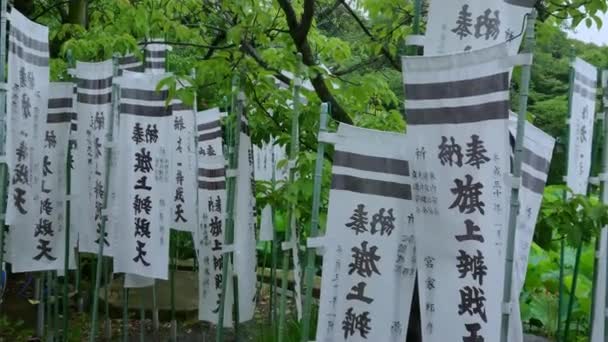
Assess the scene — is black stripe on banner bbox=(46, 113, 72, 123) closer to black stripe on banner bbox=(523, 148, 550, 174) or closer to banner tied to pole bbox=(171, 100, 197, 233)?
banner tied to pole bbox=(171, 100, 197, 233)

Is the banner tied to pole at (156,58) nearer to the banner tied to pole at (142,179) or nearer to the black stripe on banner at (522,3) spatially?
the banner tied to pole at (142,179)

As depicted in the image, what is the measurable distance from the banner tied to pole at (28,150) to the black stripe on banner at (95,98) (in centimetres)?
31

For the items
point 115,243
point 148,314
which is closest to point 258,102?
point 115,243

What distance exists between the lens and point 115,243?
566cm

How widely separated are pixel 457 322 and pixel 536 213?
2.74 feet

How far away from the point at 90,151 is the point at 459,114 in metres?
3.92

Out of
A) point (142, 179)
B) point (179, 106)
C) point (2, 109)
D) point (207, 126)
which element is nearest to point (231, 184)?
point (142, 179)

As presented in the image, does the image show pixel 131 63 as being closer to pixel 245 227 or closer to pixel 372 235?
pixel 245 227

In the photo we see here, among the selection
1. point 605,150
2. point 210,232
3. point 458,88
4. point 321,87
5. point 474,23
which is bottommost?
point 210,232

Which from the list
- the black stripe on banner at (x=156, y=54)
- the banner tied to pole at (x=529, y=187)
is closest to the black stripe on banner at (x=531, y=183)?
the banner tied to pole at (x=529, y=187)

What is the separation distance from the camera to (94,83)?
6.17m

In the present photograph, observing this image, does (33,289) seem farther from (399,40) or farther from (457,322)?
(457,322)

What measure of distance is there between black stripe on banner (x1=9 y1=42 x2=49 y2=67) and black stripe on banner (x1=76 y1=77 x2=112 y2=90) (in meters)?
0.33

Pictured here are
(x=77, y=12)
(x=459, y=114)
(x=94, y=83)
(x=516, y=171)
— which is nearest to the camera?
(x=516, y=171)
